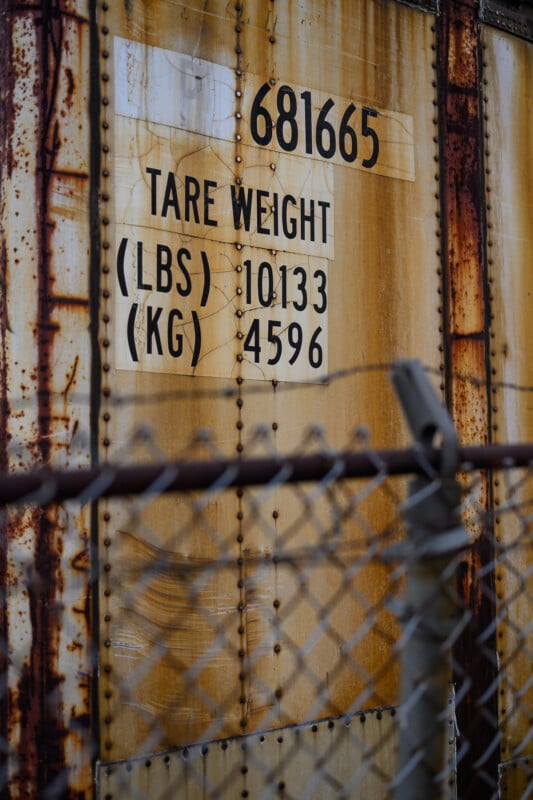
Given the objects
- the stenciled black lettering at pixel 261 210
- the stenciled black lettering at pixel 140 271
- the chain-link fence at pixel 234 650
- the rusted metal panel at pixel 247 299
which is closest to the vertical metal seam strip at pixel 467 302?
the chain-link fence at pixel 234 650

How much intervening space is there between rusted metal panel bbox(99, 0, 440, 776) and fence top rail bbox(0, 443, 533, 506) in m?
1.19

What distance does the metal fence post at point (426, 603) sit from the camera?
120 cm

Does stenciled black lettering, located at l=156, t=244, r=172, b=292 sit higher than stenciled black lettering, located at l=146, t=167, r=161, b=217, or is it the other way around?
stenciled black lettering, located at l=146, t=167, r=161, b=217

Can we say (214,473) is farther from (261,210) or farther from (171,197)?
(261,210)

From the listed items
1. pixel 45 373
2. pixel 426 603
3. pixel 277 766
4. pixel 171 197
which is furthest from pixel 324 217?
pixel 426 603

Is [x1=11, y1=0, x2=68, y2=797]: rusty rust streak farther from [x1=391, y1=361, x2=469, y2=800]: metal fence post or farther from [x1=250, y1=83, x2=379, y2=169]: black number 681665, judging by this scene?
[x1=391, y1=361, x2=469, y2=800]: metal fence post

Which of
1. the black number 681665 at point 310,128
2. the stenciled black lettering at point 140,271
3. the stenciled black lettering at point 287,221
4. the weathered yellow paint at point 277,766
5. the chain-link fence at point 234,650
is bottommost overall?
the weathered yellow paint at point 277,766

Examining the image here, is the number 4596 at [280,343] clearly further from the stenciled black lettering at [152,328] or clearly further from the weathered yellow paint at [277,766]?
the weathered yellow paint at [277,766]

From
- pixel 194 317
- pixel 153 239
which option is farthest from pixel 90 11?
pixel 194 317

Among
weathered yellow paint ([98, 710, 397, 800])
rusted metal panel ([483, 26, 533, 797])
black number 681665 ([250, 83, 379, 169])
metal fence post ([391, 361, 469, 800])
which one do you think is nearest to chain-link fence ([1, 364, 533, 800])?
weathered yellow paint ([98, 710, 397, 800])

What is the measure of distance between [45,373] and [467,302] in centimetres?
174

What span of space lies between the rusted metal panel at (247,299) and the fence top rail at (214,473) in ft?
3.89

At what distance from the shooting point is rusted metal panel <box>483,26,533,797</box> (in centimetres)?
341

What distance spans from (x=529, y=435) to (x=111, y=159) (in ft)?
6.80
